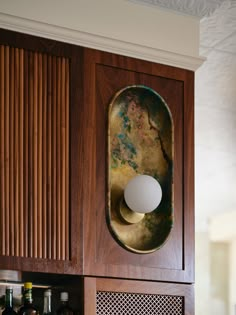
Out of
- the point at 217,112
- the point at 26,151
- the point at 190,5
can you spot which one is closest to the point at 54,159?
the point at 26,151

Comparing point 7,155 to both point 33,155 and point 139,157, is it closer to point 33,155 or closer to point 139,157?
point 33,155

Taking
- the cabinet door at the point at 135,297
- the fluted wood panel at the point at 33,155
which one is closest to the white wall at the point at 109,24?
the fluted wood panel at the point at 33,155

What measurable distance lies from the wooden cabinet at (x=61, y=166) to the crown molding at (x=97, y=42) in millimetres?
30

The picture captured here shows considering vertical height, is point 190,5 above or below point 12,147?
above

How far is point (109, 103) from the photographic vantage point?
10.2 feet

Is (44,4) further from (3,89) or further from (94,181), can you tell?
(94,181)

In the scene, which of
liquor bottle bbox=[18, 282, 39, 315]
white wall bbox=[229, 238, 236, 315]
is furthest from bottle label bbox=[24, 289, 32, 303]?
white wall bbox=[229, 238, 236, 315]

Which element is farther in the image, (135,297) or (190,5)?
(190,5)

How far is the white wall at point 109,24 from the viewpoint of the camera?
116 inches

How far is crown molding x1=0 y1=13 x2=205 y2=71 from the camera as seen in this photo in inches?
115

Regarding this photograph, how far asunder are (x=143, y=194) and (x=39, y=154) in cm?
46

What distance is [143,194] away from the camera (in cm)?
293

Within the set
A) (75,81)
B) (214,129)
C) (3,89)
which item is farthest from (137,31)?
(214,129)

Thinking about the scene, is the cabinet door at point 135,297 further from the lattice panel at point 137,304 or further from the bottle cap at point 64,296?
the bottle cap at point 64,296
